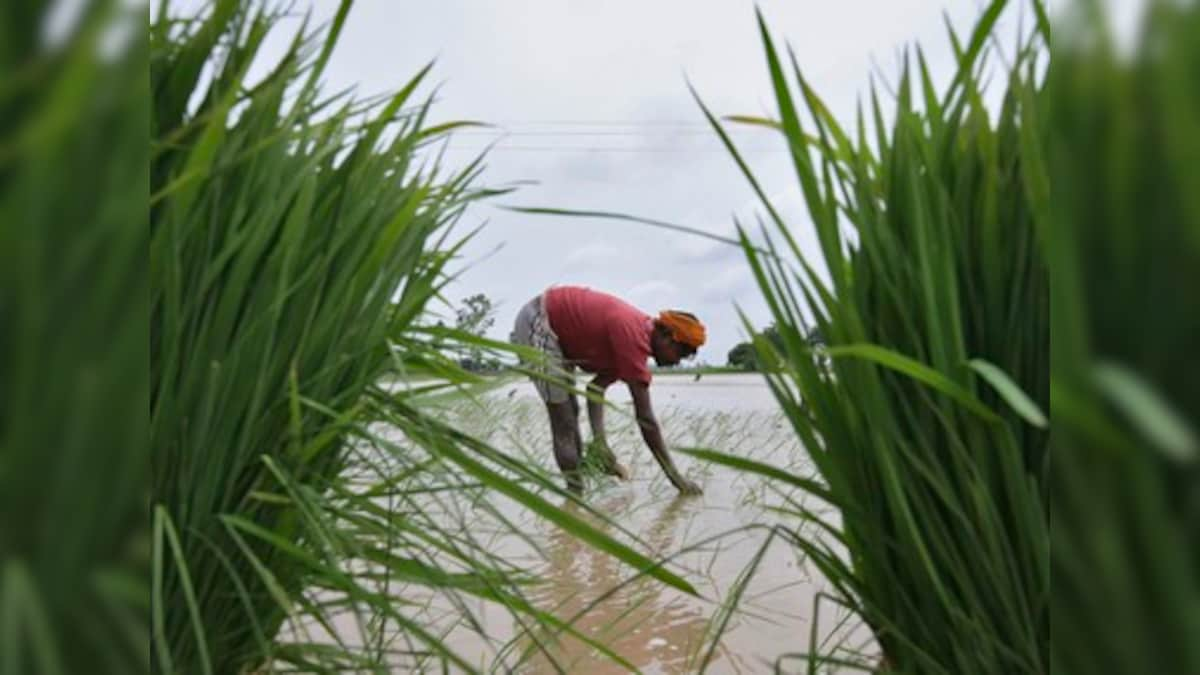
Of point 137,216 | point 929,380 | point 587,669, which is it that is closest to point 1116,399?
point 137,216

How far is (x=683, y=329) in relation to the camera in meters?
3.91

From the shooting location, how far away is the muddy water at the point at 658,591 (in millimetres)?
932

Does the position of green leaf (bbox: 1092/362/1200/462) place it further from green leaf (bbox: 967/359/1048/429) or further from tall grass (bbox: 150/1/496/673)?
tall grass (bbox: 150/1/496/673)

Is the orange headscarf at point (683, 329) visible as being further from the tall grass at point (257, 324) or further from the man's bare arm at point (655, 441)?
the tall grass at point (257, 324)

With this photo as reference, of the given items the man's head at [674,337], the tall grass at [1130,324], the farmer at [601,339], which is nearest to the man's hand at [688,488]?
the farmer at [601,339]

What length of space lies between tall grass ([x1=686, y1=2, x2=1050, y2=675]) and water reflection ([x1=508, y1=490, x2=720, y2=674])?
1.09 feet

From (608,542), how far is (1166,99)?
48 cm

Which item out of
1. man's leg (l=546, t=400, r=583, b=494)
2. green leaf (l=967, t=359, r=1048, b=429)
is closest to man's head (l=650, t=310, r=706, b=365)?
man's leg (l=546, t=400, r=583, b=494)

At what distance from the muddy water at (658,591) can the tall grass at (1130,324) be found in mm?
396

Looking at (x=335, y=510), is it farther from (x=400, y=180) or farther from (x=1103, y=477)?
(x=1103, y=477)

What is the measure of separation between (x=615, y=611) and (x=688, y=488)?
5.82ft

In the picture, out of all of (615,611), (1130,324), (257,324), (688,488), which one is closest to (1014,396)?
(1130,324)

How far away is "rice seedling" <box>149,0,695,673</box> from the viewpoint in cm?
47

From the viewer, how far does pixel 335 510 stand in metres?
0.69
